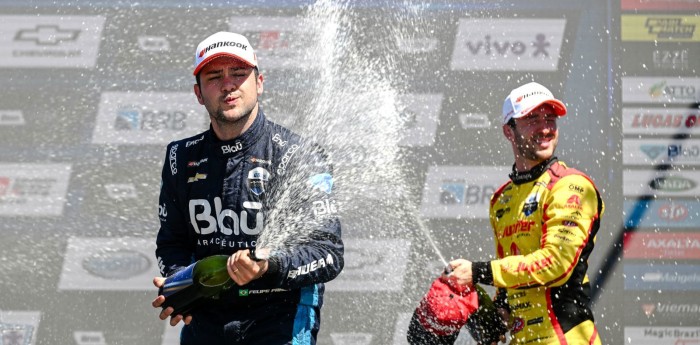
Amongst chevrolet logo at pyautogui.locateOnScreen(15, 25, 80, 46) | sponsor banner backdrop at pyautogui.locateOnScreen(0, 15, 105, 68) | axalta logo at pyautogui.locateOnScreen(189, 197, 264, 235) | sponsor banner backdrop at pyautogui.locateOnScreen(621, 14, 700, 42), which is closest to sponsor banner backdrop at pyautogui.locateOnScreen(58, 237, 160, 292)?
sponsor banner backdrop at pyautogui.locateOnScreen(0, 15, 105, 68)

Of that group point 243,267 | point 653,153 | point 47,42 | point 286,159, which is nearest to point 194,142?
point 286,159

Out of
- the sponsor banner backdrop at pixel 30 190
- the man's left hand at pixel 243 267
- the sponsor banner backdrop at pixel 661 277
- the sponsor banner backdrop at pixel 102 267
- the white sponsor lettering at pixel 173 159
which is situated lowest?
the sponsor banner backdrop at pixel 102 267

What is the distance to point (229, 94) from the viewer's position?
2854 mm

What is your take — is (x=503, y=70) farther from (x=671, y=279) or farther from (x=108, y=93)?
(x=108, y=93)

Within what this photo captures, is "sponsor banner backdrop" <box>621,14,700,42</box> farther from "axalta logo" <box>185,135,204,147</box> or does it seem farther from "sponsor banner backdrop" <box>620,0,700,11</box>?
"axalta logo" <box>185,135,204,147</box>

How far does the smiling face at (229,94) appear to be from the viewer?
112 inches

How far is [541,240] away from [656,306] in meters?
2.50

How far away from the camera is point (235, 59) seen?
113 inches

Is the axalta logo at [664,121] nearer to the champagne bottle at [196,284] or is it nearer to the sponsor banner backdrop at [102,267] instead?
the sponsor banner backdrop at [102,267]

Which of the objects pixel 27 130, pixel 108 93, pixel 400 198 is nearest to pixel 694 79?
pixel 400 198

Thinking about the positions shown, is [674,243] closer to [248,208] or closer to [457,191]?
[457,191]

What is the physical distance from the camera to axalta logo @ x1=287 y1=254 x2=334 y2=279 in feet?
8.80

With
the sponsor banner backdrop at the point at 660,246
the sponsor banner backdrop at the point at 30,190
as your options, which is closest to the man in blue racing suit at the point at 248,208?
the sponsor banner backdrop at the point at 30,190

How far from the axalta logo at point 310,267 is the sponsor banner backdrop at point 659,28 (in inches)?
123
